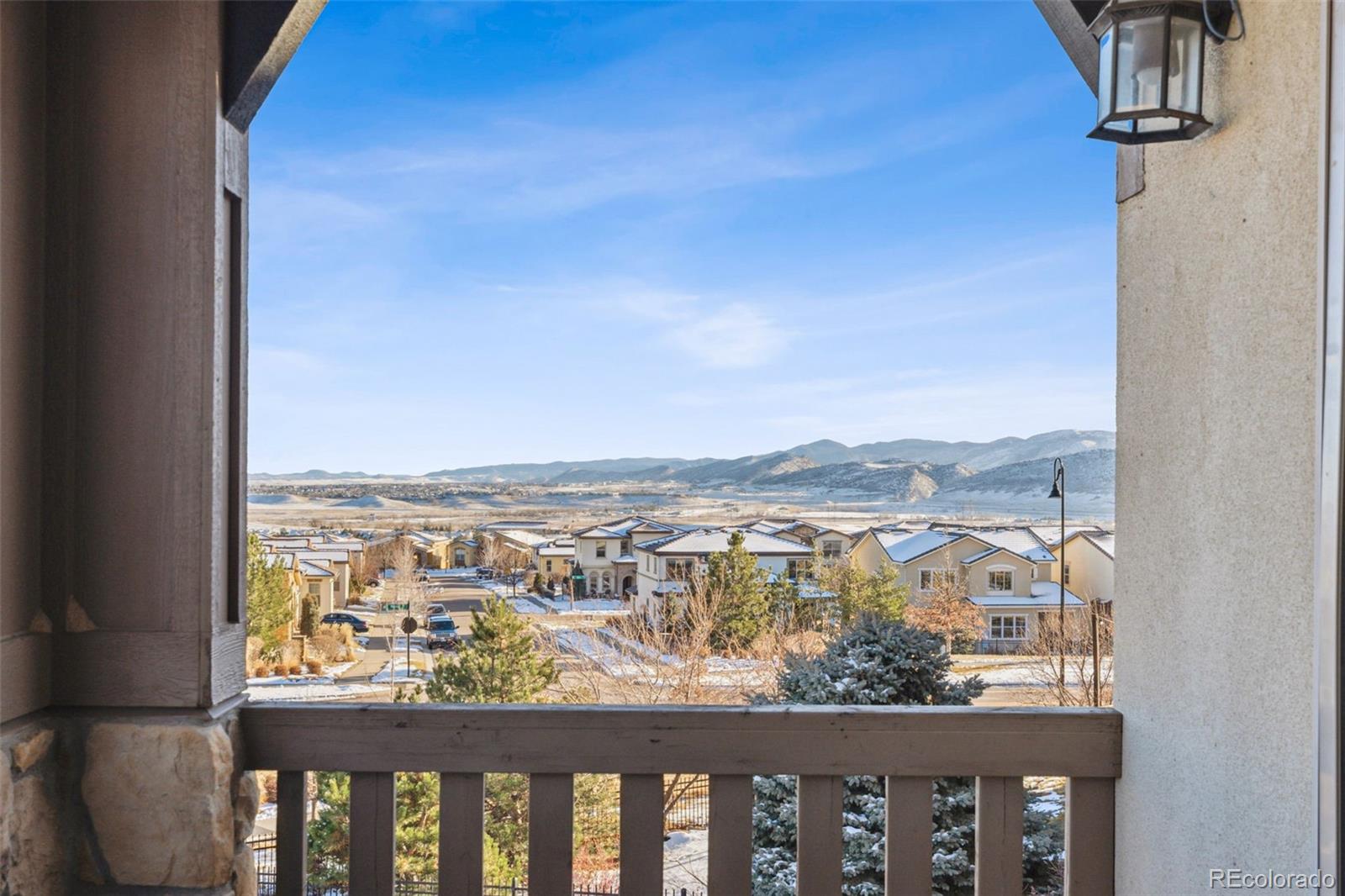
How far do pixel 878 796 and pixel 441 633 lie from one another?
1.41m

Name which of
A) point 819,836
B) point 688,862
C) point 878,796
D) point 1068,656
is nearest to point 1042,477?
point 1068,656

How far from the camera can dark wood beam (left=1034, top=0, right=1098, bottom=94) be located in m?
1.26

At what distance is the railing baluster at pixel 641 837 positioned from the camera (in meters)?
1.31

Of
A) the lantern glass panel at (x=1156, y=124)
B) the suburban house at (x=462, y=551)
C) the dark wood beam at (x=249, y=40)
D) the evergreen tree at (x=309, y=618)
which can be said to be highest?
the dark wood beam at (x=249, y=40)

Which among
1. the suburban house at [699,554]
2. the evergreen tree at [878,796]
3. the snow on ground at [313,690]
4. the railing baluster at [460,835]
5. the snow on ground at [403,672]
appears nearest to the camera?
the railing baluster at [460,835]

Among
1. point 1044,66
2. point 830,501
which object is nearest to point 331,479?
point 830,501

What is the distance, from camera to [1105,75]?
3.75 feet

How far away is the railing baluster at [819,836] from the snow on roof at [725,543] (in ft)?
Answer: 3.41

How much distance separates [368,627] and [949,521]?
1.59m

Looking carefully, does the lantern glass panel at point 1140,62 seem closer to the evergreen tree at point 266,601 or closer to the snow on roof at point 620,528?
the snow on roof at point 620,528

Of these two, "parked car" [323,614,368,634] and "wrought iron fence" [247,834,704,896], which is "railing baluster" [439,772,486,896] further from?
"parked car" [323,614,368,634]

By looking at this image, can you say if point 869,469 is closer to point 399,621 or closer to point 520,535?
point 520,535

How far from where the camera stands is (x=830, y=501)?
229cm

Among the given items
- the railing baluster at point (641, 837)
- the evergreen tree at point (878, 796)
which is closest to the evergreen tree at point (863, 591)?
the evergreen tree at point (878, 796)
